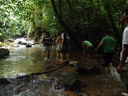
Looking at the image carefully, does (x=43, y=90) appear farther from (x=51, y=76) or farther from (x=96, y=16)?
(x=96, y=16)

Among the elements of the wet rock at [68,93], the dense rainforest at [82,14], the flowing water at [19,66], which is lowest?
the wet rock at [68,93]

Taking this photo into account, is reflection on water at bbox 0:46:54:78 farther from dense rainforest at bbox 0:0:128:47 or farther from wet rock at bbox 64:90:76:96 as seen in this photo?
dense rainforest at bbox 0:0:128:47

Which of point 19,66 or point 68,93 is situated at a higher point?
point 19,66

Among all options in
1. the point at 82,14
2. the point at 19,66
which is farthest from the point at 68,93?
the point at 82,14

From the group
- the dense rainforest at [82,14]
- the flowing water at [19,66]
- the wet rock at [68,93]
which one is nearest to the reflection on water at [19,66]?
the flowing water at [19,66]

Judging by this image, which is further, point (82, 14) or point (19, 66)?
point (82, 14)

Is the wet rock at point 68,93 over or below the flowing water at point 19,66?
below

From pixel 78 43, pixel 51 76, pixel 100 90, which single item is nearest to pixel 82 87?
pixel 100 90

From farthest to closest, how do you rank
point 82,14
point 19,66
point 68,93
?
point 82,14 → point 19,66 → point 68,93

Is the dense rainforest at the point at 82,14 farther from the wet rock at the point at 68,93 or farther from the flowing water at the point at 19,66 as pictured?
the wet rock at the point at 68,93

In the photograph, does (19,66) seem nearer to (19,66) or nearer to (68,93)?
(19,66)

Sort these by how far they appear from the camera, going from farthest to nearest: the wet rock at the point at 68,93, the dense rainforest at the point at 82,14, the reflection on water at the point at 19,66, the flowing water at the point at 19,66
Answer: the dense rainforest at the point at 82,14 < the reflection on water at the point at 19,66 < the flowing water at the point at 19,66 < the wet rock at the point at 68,93

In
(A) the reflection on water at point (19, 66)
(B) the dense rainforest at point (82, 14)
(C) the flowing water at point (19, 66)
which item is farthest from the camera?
(B) the dense rainforest at point (82, 14)

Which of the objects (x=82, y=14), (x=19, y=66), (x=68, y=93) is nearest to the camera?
(x=68, y=93)
